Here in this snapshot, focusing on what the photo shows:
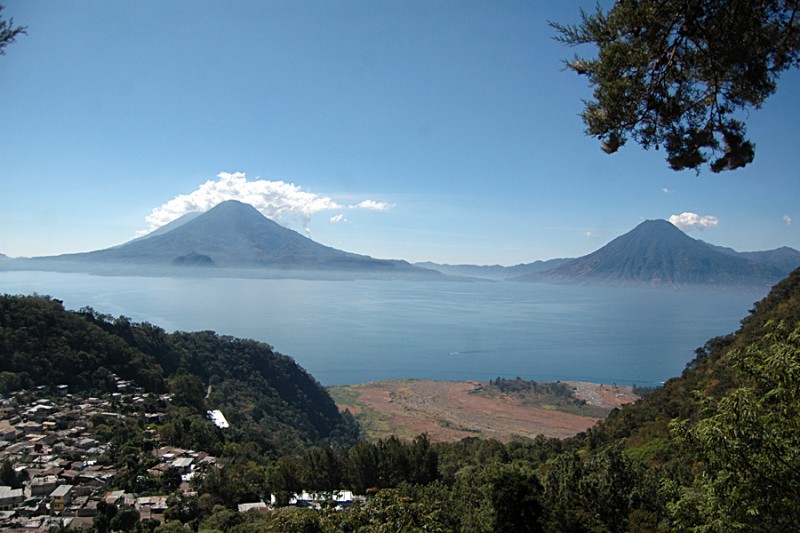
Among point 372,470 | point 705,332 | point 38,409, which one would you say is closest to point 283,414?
point 38,409

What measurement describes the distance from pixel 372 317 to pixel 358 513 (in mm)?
80774

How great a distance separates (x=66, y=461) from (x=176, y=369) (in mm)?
17451

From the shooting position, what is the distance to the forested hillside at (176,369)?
885 inches

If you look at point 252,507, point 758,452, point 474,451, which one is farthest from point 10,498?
point 758,452

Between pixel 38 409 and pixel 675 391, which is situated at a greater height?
pixel 675 391

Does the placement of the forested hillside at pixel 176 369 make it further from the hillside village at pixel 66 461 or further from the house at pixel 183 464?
the house at pixel 183 464

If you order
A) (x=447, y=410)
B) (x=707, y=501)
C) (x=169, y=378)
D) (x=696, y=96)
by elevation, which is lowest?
(x=447, y=410)

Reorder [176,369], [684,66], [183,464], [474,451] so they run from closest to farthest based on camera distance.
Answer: [684,66] < [183,464] < [474,451] < [176,369]

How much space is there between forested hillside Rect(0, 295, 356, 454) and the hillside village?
1.95 metres

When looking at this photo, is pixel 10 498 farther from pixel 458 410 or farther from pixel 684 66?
pixel 458 410

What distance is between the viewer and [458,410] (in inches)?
1255

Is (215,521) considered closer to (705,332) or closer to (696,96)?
(696,96)

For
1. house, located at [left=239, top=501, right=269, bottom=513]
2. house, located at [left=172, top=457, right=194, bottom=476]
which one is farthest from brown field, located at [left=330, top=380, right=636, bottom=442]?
house, located at [left=239, top=501, right=269, bottom=513]

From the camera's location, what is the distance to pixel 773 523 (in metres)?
2.75
